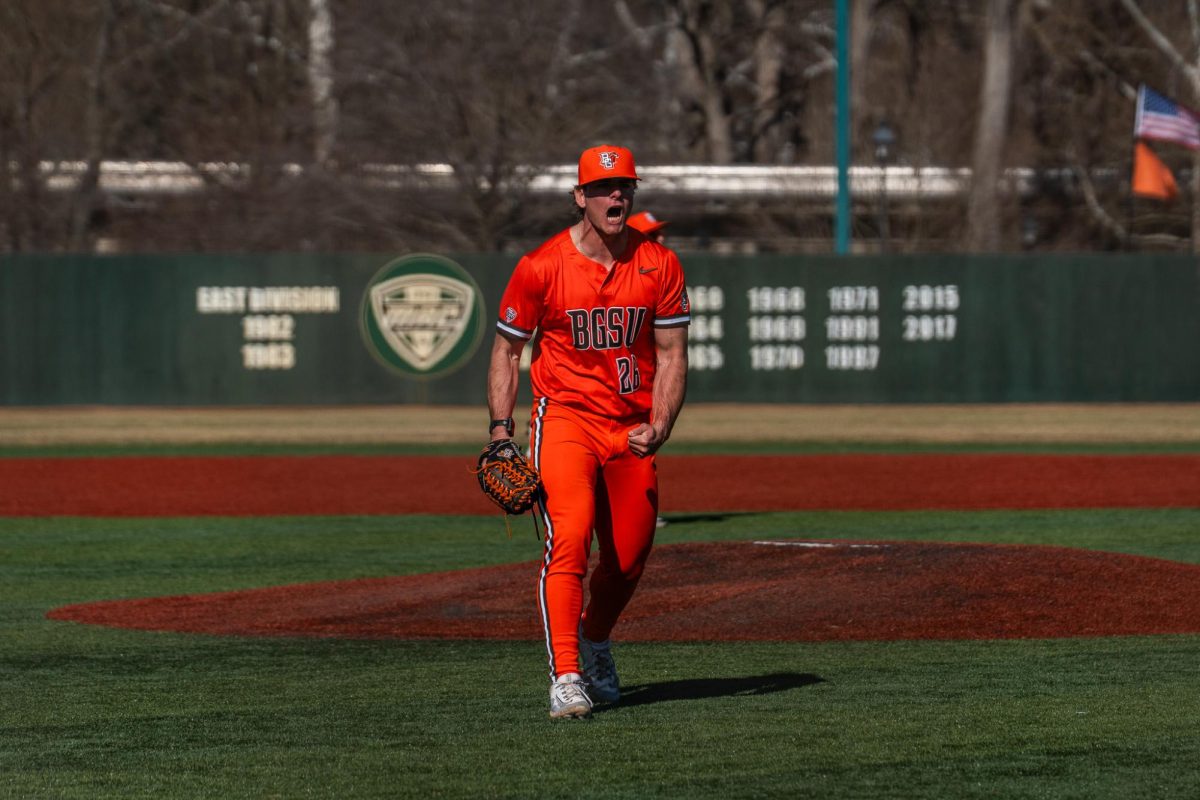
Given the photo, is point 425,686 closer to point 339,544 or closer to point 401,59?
point 339,544

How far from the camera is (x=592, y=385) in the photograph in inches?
253

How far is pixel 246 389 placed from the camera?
26156 millimetres

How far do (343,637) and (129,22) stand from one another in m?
36.0

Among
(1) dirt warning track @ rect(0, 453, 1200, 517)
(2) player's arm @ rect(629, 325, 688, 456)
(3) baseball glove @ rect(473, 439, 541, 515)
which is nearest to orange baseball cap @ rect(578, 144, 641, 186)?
(2) player's arm @ rect(629, 325, 688, 456)

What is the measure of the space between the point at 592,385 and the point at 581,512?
445mm

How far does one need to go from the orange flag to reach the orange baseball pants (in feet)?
75.2

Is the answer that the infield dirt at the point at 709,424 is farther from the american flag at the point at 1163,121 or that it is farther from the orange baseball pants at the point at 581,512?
the orange baseball pants at the point at 581,512

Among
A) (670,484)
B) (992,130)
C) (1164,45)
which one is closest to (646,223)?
(670,484)

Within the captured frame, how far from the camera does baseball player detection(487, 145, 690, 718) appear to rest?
6305mm

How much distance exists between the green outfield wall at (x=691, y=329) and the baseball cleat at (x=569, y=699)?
1954 centimetres

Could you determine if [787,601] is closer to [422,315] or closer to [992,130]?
[422,315]

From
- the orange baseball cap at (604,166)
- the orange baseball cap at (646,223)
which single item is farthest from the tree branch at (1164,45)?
the orange baseball cap at (604,166)

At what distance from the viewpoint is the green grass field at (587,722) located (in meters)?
5.36

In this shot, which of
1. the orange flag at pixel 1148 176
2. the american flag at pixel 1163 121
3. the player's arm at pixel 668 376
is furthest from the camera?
the orange flag at pixel 1148 176
